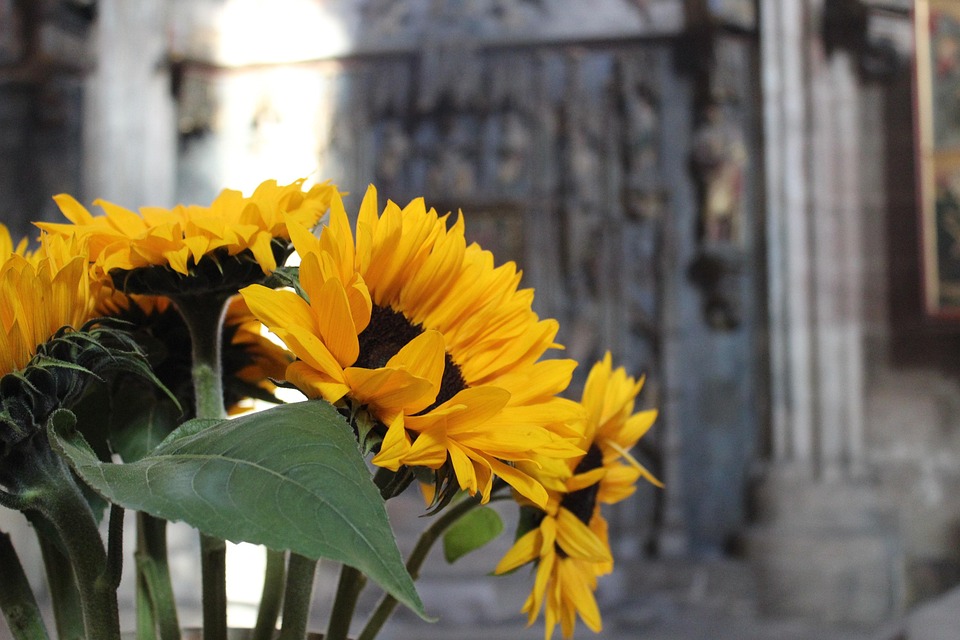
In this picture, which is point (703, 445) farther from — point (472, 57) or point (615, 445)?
point (615, 445)

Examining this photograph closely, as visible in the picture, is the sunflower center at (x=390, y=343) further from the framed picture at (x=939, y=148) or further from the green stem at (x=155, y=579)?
the framed picture at (x=939, y=148)

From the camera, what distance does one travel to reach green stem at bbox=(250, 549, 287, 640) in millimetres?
382

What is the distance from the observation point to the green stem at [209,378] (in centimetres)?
37

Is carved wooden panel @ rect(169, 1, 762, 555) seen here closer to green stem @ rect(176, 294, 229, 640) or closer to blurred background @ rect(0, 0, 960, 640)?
blurred background @ rect(0, 0, 960, 640)

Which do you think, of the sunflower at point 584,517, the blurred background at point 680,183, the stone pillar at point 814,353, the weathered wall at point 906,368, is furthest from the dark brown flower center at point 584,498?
the weathered wall at point 906,368

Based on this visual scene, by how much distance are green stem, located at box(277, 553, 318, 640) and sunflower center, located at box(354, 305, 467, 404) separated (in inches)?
2.9

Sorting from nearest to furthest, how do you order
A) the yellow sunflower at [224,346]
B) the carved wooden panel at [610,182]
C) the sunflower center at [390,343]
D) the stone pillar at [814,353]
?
A: the sunflower center at [390,343], the yellow sunflower at [224,346], the stone pillar at [814,353], the carved wooden panel at [610,182]

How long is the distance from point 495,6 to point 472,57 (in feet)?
0.70

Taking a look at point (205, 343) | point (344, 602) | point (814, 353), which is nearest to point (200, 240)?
point (205, 343)

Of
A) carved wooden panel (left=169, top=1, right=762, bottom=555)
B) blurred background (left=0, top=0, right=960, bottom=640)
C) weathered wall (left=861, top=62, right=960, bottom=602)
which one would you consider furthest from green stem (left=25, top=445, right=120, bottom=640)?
weathered wall (left=861, top=62, right=960, bottom=602)

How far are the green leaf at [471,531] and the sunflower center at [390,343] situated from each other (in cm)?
10

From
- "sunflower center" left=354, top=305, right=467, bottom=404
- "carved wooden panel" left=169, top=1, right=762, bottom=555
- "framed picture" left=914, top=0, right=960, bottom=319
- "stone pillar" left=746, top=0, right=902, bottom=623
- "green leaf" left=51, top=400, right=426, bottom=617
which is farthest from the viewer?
"carved wooden panel" left=169, top=1, right=762, bottom=555

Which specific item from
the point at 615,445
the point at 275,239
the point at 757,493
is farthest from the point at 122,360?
the point at 757,493

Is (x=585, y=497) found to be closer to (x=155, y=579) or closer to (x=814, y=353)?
(x=155, y=579)
